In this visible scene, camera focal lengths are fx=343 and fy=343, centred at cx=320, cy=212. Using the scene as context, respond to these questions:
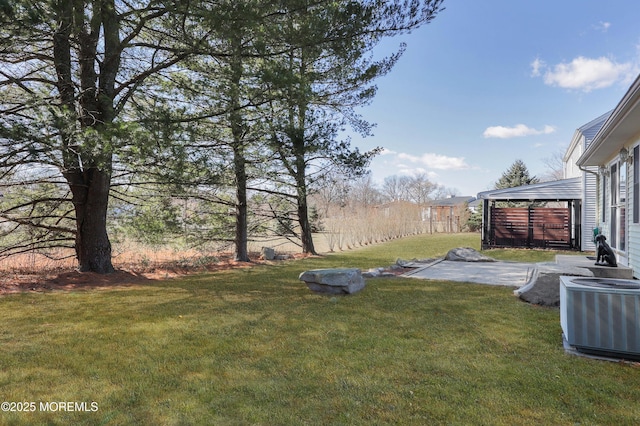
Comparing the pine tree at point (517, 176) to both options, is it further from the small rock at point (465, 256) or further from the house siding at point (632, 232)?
the house siding at point (632, 232)

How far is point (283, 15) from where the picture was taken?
5.58 metres

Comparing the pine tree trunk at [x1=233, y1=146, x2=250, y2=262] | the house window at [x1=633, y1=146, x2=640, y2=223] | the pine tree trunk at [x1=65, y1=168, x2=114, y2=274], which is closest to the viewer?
the house window at [x1=633, y1=146, x2=640, y2=223]

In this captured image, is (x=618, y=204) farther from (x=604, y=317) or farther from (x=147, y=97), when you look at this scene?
(x=147, y=97)

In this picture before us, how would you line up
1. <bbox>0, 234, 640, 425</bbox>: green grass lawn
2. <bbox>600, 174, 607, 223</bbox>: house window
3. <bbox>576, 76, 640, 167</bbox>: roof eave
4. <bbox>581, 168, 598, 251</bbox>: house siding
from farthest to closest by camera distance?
<bbox>581, 168, 598, 251</bbox>: house siding, <bbox>600, 174, 607, 223</bbox>: house window, <bbox>576, 76, 640, 167</bbox>: roof eave, <bbox>0, 234, 640, 425</bbox>: green grass lawn

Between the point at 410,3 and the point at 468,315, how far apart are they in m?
5.17

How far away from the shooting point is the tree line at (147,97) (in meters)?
4.91

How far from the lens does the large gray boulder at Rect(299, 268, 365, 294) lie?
5340 millimetres

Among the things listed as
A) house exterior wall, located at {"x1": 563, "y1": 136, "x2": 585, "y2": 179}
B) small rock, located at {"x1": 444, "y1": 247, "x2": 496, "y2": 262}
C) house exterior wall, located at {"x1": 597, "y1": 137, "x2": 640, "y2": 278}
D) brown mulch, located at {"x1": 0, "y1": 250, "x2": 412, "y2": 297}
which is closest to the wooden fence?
house exterior wall, located at {"x1": 563, "y1": 136, "x2": 585, "y2": 179}

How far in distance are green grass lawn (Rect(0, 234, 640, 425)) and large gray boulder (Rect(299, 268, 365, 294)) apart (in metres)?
0.47

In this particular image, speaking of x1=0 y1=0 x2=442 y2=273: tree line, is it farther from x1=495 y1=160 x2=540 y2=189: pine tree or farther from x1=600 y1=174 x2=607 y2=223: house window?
x1=495 y1=160 x2=540 y2=189: pine tree

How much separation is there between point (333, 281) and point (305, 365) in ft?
8.67

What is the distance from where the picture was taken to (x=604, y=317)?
2775 mm

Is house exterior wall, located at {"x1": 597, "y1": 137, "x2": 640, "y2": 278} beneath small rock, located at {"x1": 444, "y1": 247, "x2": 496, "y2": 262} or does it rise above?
above

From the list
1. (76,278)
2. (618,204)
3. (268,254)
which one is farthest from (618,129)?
(76,278)
